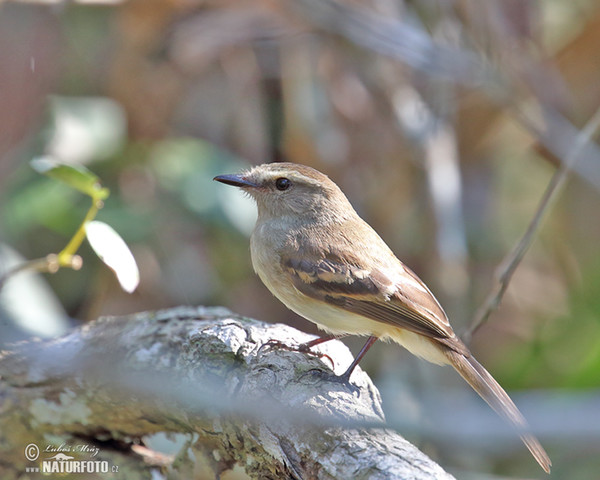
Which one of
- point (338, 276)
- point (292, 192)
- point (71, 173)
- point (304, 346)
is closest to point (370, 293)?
point (338, 276)

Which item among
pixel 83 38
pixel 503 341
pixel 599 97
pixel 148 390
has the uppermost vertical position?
pixel 599 97

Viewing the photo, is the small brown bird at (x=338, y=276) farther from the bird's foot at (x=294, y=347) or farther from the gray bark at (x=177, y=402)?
the gray bark at (x=177, y=402)

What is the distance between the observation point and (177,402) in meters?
2.21

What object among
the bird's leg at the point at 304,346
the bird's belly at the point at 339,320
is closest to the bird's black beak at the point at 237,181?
the bird's belly at the point at 339,320

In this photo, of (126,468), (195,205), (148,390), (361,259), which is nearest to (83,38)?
(195,205)

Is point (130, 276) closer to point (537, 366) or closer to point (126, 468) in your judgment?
point (126, 468)

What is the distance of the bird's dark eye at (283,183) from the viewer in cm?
363

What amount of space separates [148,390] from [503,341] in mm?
4932

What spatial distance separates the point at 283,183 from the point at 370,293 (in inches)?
34.1

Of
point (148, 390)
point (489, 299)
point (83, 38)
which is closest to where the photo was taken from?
point (148, 390)

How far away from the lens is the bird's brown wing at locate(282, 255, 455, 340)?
2.99 metres

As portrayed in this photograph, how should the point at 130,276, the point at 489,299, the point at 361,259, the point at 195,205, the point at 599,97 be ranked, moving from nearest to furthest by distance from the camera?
the point at 130,276, the point at 489,299, the point at 361,259, the point at 195,205, the point at 599,97

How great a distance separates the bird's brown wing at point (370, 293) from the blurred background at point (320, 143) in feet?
4.28

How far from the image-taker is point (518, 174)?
6.91 metres
